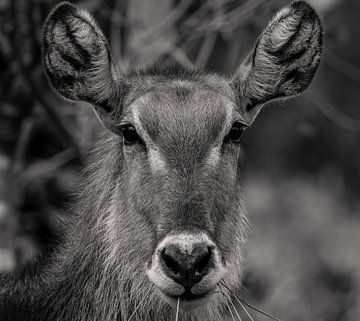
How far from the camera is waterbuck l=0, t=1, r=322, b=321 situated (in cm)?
700

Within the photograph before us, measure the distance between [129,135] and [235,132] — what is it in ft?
2.82

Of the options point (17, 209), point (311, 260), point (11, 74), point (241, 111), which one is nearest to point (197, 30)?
point (11, 74)

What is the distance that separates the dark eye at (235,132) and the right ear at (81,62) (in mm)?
950

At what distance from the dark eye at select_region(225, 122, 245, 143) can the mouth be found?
1.35 meters

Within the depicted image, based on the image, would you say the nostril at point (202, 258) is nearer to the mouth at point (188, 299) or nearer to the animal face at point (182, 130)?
the animal face at point (182, 130)

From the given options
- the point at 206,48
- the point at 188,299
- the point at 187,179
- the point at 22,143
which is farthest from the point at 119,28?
A: the point at 188,299

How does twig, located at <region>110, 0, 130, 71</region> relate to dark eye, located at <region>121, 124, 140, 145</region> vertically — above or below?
below

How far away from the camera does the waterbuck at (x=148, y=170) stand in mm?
7004

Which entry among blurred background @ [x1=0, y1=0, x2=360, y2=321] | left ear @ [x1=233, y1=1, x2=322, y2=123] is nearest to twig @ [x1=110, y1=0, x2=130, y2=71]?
blurred background @ [x1=0, y1=0, x2=360, y2=321]

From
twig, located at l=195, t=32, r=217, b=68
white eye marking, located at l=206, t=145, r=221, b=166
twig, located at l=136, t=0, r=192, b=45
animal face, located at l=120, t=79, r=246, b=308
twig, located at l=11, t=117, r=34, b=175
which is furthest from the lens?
twig, located at l=195, t=32, r=217, b=68

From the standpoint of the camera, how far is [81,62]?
7613 millimetres

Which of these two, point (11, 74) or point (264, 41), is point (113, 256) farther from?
point (11, 74)

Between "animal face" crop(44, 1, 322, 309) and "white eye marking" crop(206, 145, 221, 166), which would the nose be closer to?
"animal face" crop(44, 1, 322, 309)

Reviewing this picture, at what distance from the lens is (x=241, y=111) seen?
7926mm
